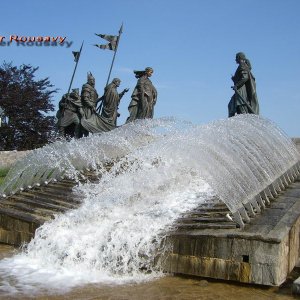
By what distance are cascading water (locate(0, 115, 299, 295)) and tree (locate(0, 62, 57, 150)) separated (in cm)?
2455

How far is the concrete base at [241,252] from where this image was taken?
15.5ft

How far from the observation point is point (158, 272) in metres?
5.27

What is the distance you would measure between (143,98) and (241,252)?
10.8 metres

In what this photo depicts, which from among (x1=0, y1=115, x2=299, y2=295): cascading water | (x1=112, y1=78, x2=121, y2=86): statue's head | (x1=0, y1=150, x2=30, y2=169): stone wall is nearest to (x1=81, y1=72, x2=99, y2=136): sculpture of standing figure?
(x1=112, y1=78, x2=121, y2=86): statue's head

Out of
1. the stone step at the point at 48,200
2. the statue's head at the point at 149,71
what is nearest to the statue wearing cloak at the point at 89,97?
the statue's head at the point at 149,71

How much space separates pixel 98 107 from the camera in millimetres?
17391

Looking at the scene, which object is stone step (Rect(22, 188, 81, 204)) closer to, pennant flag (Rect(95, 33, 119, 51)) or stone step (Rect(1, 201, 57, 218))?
stone step (Rect(1, 201, 57, 218))

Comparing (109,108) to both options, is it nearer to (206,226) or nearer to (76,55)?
(76,55)

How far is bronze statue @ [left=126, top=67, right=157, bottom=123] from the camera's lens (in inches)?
603

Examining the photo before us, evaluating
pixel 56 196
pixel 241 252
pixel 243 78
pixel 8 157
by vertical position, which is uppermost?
pixel 243 78

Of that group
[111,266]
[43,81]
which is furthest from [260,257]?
[43,81]

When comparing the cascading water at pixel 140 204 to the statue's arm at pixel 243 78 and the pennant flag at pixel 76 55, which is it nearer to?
the statue's arm at pixel 243 78

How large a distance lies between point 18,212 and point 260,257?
397 centimetres

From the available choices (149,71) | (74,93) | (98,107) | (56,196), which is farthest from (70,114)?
(56,196)
